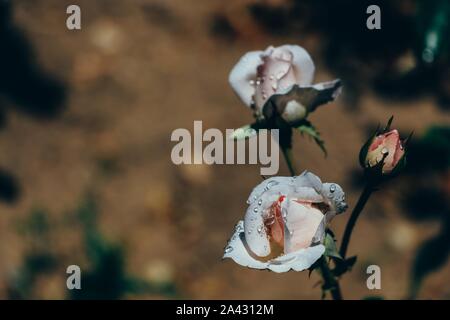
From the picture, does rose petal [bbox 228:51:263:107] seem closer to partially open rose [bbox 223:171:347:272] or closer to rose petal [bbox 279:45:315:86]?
rose petal [bbox 279:45:315:86]

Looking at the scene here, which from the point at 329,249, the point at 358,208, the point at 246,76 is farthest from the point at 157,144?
the point at 329,249

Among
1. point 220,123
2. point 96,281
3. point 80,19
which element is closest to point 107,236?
point 96,281

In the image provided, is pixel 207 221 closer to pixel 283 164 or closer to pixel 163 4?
pixel 283 164

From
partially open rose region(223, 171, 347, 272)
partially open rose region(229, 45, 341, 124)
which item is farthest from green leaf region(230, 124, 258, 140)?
partially open rose region(223, 171, 347, 272)

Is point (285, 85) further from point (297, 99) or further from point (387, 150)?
point (387, 150)

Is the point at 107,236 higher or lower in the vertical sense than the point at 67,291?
higher

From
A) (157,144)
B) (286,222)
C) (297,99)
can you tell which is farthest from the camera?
(157,144)

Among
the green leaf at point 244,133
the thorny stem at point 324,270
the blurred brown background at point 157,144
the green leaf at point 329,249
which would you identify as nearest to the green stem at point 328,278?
the thorny stem at point 324,270
